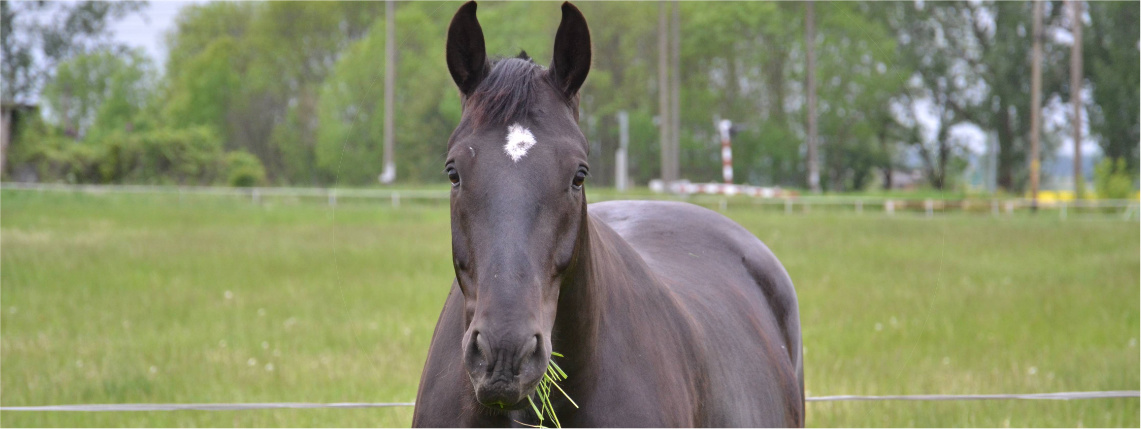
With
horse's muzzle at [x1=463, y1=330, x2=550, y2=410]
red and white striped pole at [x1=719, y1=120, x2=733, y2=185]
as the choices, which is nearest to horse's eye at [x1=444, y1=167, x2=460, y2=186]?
horse's muzzle at [x1=463, y1=330, x2=550, y2=410]

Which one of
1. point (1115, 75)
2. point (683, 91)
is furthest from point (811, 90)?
point (1115, 75)

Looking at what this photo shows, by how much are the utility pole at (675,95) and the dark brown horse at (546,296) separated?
0.82 metres

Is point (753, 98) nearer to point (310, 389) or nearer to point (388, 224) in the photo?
point (388, 224)

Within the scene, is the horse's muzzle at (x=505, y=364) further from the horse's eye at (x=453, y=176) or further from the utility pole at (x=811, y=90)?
the utility pole at (x=811, y=90)

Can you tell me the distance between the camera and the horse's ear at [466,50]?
6.88 ft

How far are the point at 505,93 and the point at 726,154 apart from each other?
164cm

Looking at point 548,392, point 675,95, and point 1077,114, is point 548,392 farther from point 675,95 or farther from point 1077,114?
point 1077,114

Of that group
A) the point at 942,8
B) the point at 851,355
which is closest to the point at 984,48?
the point at 942,8

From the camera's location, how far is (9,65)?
29.2 metres

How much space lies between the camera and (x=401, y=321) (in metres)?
8.20

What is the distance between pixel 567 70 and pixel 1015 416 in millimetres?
5183

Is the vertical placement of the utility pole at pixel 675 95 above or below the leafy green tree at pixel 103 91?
below

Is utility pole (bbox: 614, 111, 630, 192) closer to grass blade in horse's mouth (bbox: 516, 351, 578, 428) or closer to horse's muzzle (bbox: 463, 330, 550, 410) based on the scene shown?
grass blade in horse's mouth (bbox: 516, 351, 578, 428)

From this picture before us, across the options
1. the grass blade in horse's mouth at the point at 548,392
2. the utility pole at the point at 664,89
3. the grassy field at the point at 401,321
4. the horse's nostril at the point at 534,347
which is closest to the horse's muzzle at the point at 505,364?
the horse's nostril at the point at 534,347
